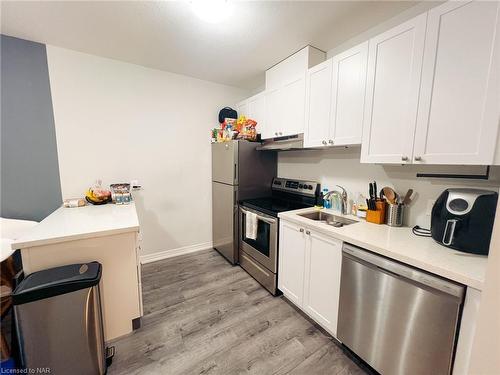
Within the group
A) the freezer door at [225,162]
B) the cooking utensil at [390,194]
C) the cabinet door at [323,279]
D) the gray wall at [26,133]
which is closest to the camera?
the cabinet door at [323,279]

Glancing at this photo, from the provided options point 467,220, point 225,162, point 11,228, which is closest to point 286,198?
point 225,162

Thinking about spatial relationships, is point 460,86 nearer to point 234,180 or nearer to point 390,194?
point 390,194

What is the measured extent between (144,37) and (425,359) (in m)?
3.14

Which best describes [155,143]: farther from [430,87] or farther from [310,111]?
[430,87]

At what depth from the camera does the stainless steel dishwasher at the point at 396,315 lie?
0.98 metres

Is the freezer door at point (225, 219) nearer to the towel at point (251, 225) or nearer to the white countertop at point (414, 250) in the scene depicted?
the towel at point (251, 225)

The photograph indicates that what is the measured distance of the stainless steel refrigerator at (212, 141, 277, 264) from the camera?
2.56 metres

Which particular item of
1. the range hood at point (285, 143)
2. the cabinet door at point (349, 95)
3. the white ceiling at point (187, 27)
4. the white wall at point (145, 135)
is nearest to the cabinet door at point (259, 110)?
the range hood at point (285, 143)

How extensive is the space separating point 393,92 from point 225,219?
224 cm

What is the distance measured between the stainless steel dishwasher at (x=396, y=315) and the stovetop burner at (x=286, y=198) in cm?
93

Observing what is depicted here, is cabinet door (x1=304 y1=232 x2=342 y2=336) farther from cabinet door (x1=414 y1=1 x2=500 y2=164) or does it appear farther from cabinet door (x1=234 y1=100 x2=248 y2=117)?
cabinet door (x1=234 y1=100 x2=248 y2=117)

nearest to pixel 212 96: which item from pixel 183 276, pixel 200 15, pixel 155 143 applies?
pixel 155 143

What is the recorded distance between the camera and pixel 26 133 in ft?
6.75

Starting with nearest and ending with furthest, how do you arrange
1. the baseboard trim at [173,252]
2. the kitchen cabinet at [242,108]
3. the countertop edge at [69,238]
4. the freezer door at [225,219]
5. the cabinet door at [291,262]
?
the countertop edge at [69,238] < the cabinet door at [291,262] < the freezer door at [225,219] < the baseboard trim at [173,252] < the kitchen cabinet at [242,108]
